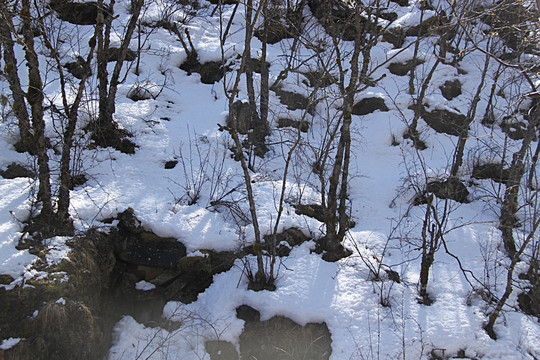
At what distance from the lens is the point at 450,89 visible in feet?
32.5

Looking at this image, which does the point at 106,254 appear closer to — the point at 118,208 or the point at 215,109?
the point at 118,208

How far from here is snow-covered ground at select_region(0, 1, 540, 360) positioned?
4637 millimetres

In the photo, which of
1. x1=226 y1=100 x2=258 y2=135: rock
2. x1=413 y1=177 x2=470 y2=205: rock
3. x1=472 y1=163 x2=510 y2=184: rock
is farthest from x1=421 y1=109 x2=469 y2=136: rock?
x1=226 y1=100 x2=258 y2=135: rock

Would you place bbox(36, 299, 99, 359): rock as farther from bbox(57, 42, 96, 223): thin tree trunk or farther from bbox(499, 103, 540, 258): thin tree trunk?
bbox(499, 103, 540, 258): thin tree trunk

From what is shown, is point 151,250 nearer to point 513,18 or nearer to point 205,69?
point 205,69

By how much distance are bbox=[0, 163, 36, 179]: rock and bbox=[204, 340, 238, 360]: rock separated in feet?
11.9

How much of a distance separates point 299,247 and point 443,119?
5.44 meters

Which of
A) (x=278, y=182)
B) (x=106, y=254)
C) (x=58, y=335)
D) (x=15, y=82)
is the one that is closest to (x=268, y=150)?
(x=278, y=182)

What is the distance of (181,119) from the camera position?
812 cm

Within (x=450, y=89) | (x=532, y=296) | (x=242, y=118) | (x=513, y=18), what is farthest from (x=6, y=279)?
(x=513, y=18)

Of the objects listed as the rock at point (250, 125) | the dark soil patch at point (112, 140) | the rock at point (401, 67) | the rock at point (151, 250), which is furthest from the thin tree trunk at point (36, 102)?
the rock at point (401, 67)

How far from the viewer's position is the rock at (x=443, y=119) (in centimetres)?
903

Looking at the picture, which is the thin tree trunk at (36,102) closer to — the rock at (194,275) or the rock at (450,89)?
the rock at (194,275)

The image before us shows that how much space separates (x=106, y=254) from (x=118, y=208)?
0.69 meters
